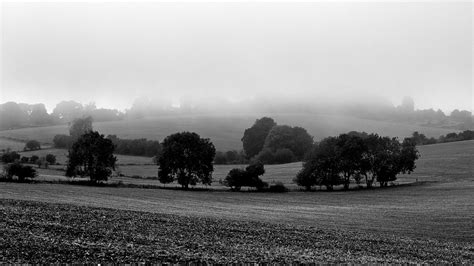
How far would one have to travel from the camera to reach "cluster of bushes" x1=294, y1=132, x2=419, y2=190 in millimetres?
88062

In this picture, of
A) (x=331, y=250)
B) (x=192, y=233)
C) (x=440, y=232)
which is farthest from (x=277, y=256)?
(x=440, y=232)

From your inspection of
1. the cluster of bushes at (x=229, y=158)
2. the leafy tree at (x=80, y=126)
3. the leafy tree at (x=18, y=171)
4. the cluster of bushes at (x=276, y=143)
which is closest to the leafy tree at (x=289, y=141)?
the cluster of bushes at (x=276, y=143)

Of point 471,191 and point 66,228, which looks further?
point 471,191

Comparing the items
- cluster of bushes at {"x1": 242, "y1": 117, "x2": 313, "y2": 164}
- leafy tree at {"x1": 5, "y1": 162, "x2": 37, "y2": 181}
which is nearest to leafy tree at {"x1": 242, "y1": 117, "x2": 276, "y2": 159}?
cluster of bushes at {"x1": 242, "y1": 117, "x2": 313, "y2": 164}

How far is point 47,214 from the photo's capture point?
30.1 meters

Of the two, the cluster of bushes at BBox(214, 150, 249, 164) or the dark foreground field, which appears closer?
the dark foreground field

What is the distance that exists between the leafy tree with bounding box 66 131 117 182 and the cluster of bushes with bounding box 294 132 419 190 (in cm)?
3537

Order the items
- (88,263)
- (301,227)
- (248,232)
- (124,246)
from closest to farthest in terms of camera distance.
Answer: (88,263), (124,246), (248,232), (301,227)

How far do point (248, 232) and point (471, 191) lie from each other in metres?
55.1

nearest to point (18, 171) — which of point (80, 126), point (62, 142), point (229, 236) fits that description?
point (229, 236)

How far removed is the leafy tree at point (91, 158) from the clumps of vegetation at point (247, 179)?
22.0 metres

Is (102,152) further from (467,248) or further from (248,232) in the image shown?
(467,248)

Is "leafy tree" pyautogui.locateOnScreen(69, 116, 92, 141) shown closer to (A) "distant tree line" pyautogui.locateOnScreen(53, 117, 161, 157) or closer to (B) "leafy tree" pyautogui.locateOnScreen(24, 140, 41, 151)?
(A) "distant tree line" pyautogui.locateOnScreen(53, 117, 161, 157)

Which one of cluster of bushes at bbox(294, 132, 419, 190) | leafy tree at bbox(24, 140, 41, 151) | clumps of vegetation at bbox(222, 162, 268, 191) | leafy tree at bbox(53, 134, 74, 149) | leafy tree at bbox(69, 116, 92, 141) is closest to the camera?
clumps of vegetation at bbox(222, 162, 268, 191)
